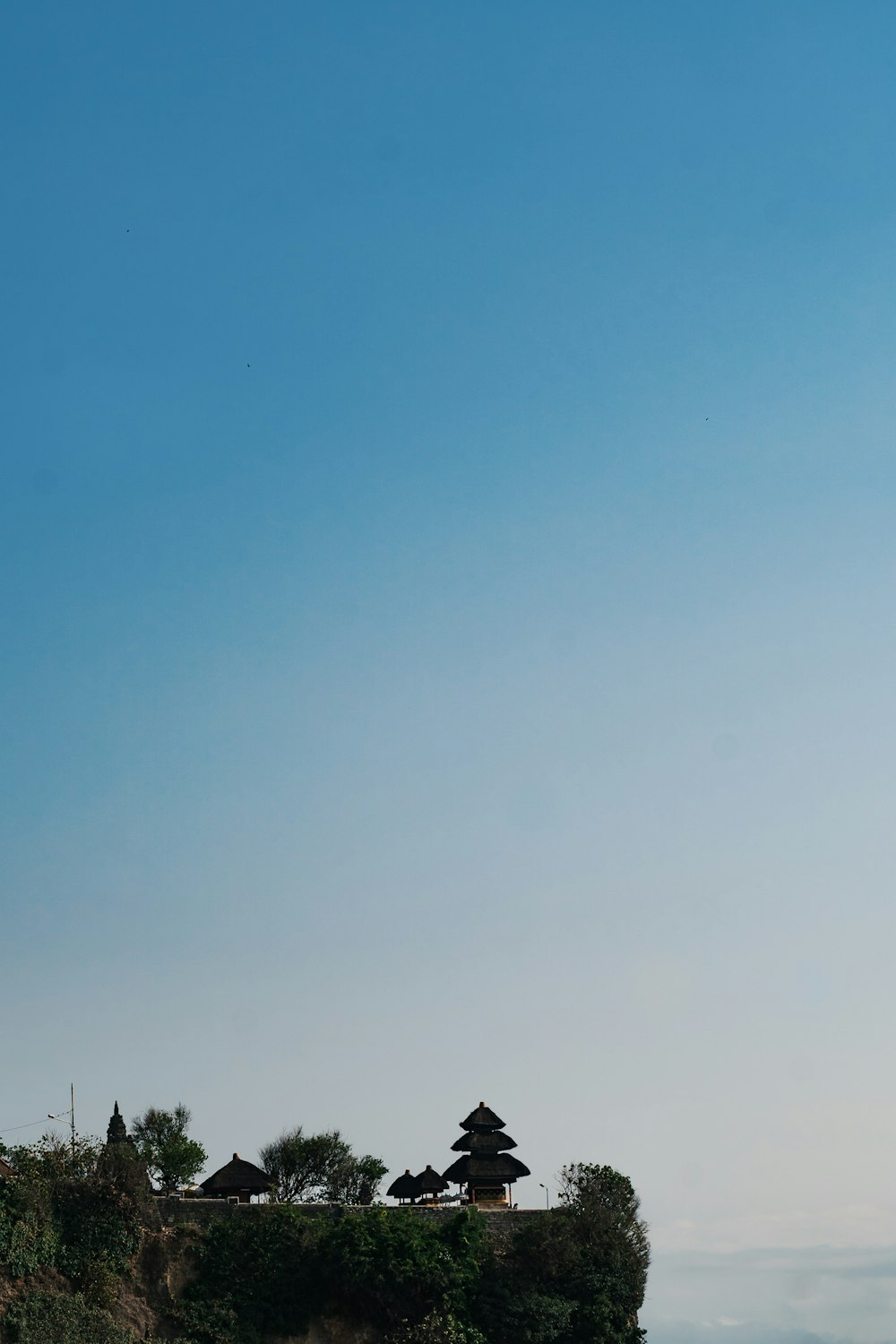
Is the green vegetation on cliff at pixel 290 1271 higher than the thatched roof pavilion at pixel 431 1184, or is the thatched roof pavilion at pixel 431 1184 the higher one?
the thatched roof pavilion at pixel 431 1184

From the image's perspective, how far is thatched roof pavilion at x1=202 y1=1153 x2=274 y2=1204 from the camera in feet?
152

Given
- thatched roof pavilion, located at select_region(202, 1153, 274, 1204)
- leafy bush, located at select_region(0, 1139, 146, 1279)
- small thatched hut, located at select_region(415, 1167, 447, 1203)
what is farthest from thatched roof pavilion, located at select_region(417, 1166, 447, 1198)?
leafy bush, located at select_region(0, 1139, 146, 1279)

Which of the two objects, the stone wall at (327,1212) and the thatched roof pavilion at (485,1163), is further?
the thatched roof pavilion at (485,1163)

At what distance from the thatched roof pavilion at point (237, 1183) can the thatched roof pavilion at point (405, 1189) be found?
4.51 meters

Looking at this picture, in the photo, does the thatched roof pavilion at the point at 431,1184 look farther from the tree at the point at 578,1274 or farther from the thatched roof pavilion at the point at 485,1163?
the tree at the point at 578,1274

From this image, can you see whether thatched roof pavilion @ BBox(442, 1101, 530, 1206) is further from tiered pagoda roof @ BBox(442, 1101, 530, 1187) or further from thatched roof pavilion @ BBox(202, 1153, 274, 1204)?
thatched roof pavilion @ BBox(202, 1153, 274, 1204)

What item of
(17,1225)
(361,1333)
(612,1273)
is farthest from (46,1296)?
(612,1273)

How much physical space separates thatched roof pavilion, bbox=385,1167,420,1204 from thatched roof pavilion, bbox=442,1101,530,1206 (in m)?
1.06

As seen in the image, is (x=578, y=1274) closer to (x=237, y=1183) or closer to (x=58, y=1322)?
(x=237, y=1183)

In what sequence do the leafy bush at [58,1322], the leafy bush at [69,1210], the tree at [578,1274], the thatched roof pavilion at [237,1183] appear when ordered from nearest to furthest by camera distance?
1. the leafy bush at [58,1322]
2. the leafy bush at [69,1210]
3. the tree at [578,1274]
4. the thatched roof pavilion at [237,1183]

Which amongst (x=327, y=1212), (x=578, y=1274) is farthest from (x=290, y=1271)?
(x=578, y=1274)

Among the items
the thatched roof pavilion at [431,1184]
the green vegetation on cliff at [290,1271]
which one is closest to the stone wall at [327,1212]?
the green vegetation on cliff at [290,1271]

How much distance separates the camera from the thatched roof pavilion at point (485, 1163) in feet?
157

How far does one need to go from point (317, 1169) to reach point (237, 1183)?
352 cm
